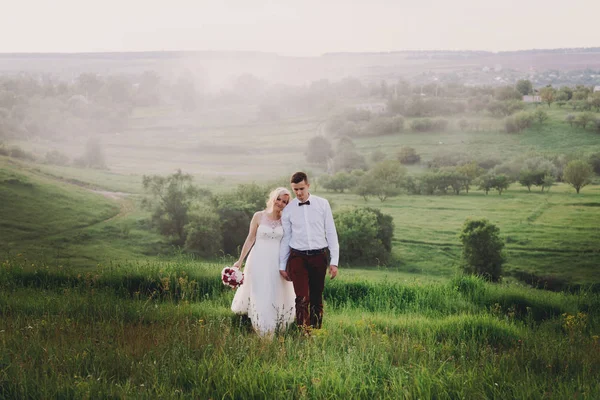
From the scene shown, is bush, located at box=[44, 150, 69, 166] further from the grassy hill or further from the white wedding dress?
the white wedding dress

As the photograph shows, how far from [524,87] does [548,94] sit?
87 centimetres

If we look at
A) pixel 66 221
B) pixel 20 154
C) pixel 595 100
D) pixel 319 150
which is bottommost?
pixel 66 221

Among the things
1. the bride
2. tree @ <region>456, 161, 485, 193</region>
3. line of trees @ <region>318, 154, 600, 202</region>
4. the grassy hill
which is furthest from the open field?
the bride

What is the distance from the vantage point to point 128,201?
1972 cm

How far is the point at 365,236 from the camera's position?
18969mm

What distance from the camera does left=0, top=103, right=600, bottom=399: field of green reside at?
4.39m

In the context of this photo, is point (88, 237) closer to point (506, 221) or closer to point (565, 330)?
point (506, 221)

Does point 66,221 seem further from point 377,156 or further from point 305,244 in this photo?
point 305,244

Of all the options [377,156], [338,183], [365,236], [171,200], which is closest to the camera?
[365,236]

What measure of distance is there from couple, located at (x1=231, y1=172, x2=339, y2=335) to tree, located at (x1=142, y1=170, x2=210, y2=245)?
13.4 meters

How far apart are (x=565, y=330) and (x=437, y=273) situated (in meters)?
11.6

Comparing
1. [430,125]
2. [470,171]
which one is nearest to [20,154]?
[430,125]

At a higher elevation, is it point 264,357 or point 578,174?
point 578,174

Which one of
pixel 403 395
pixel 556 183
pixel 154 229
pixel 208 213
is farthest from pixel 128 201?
pixel 403 395
